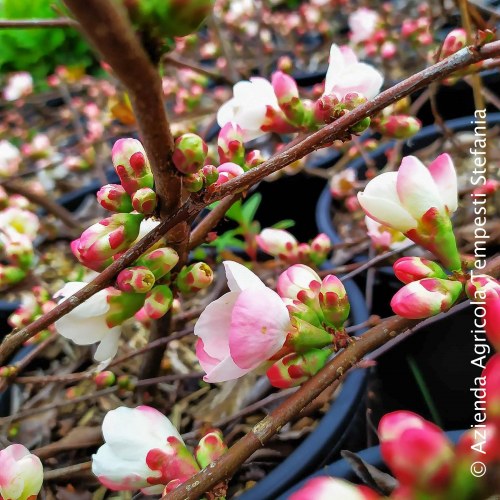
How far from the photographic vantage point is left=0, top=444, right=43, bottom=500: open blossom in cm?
37

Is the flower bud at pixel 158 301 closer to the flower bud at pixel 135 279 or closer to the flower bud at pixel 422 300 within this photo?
the flower bud at pixel 135 279

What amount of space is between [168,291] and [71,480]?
319 mm

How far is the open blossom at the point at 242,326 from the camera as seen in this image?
1.07 feet

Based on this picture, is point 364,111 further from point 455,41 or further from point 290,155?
point 455,41

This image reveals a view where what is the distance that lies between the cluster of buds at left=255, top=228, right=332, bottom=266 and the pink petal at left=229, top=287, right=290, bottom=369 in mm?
357

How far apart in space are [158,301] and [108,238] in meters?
0.08

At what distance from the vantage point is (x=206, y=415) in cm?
70

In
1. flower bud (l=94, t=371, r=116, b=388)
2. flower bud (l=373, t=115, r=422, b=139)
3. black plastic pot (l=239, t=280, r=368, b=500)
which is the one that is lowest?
black plastic pot (l=239, t=280, r=368, b=500)

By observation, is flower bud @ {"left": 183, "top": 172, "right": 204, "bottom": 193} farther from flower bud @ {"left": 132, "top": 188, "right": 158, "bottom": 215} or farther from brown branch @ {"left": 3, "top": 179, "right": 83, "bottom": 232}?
brown branch @ {"left": 3, "top": 179, "right": 83, "bottom": 232}

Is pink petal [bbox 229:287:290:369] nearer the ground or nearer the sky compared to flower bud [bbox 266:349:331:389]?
nearer the sky

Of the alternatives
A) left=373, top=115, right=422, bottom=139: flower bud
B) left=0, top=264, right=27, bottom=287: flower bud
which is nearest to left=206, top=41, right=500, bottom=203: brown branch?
left=373, top=115, right=422, bottom=139: flower bud

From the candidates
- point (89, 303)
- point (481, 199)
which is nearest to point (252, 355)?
point (89, 303)

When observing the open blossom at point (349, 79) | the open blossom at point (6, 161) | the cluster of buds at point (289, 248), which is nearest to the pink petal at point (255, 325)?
the open blossom at point (349, 79)

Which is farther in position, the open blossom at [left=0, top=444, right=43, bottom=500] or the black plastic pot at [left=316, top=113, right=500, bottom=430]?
the black plastic pot at [left=316, top=113, right=500, bottom=430]
